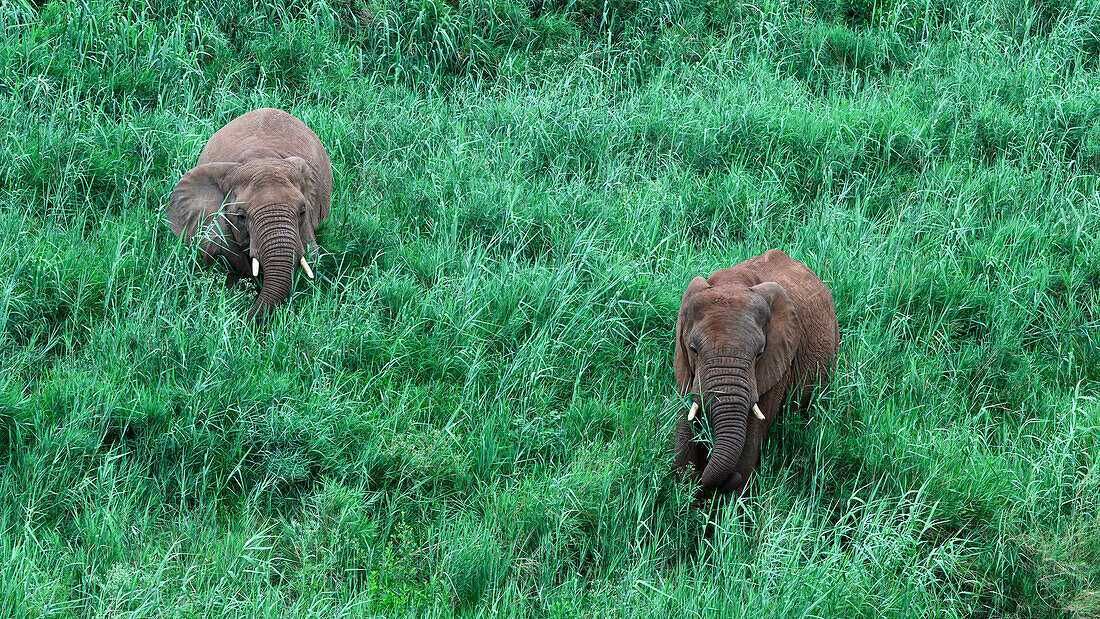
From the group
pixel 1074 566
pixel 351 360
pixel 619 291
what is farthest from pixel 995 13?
pixel 351 360

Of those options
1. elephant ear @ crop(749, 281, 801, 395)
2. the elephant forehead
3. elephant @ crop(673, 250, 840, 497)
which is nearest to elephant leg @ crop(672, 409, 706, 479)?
elephant @ crop(673, 250, 840, 497)

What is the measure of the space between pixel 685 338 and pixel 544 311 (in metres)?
1.19

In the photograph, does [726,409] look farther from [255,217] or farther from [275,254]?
[255,217]

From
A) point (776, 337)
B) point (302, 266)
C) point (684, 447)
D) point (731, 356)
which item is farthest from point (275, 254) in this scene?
point (776, 337)

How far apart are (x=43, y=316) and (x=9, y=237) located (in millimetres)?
682

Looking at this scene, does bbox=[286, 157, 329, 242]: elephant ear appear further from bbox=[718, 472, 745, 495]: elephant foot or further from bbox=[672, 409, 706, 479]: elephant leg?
bbox=[718, 472, 745, 495]: elephant foot

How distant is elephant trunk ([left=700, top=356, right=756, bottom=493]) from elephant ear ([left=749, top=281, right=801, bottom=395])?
0.21 meters

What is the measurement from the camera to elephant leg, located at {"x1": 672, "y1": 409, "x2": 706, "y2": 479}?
453 centimetres

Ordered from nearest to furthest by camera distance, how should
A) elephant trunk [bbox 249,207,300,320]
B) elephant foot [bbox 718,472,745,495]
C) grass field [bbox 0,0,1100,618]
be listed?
1. grass field [bbox 0,0,1100,618]
2. elephant foot [bbox 718,472,745,495]
3. elephant trunk [bbox 249,207,300,320]

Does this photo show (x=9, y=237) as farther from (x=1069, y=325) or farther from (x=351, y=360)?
(x=1069, y=325)

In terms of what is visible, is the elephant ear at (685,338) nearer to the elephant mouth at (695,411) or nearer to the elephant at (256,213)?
the elephant mouth at (695,411)

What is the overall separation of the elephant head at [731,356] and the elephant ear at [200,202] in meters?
2.66

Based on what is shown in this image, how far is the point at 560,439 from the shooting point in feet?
15.8

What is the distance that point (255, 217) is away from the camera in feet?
17.9
